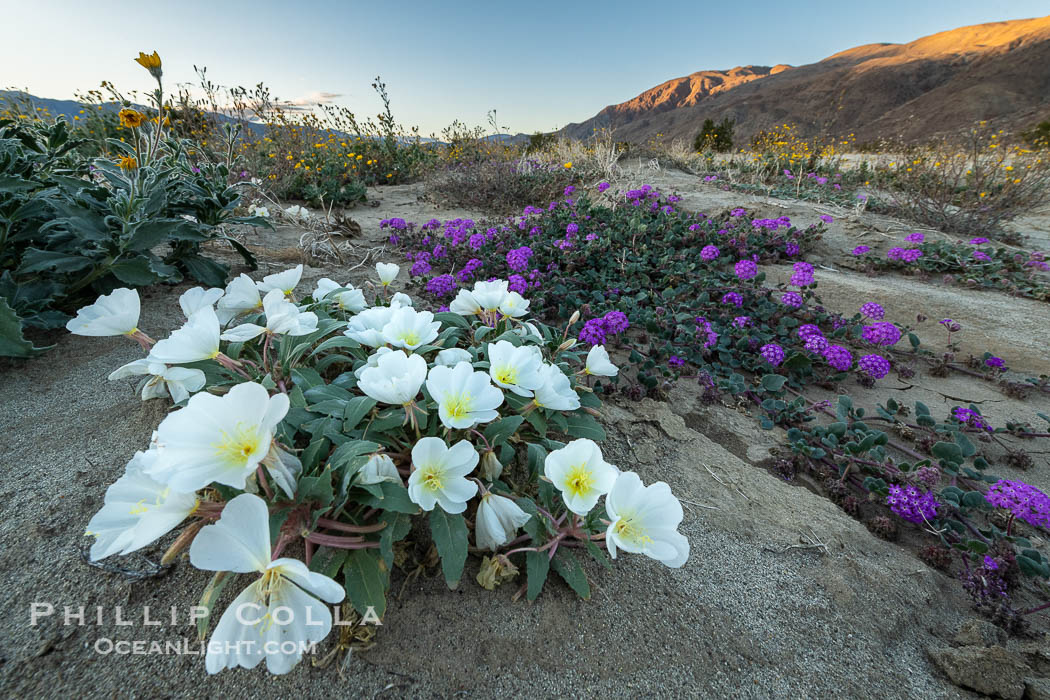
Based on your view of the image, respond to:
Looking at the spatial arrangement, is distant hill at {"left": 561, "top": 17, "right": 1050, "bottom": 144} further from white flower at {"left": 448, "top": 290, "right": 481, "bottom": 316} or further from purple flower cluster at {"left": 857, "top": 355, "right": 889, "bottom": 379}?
white flower at {"left": 448, "top": 290, "right": 481, "bottom": 316}

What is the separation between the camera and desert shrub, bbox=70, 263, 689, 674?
2.43ft

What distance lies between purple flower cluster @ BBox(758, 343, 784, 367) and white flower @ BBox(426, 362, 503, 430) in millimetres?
2016

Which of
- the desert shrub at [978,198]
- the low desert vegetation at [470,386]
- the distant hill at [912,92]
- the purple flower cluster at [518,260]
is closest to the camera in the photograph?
the low desert vegetation at [470,386]

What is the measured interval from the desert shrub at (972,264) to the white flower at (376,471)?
4.61m

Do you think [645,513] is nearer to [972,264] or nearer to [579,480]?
[579,480]

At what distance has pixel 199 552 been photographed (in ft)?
2.26

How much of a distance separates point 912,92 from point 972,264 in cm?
6676

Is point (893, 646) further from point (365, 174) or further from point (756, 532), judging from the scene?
point (365, 174)

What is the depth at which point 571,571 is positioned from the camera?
1.12 meters

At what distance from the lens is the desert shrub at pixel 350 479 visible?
0.74 metres

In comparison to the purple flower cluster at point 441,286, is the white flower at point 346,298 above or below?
above

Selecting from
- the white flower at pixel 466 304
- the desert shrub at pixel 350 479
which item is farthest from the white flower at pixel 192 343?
the white flower at pixel 466 304

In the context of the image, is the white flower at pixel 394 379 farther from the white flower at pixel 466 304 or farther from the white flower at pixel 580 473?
the white flower at pixel 466 304

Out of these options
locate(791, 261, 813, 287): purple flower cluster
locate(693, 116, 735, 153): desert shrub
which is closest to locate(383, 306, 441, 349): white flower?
locate(791, 261, 813, 287): purple flower cluster
